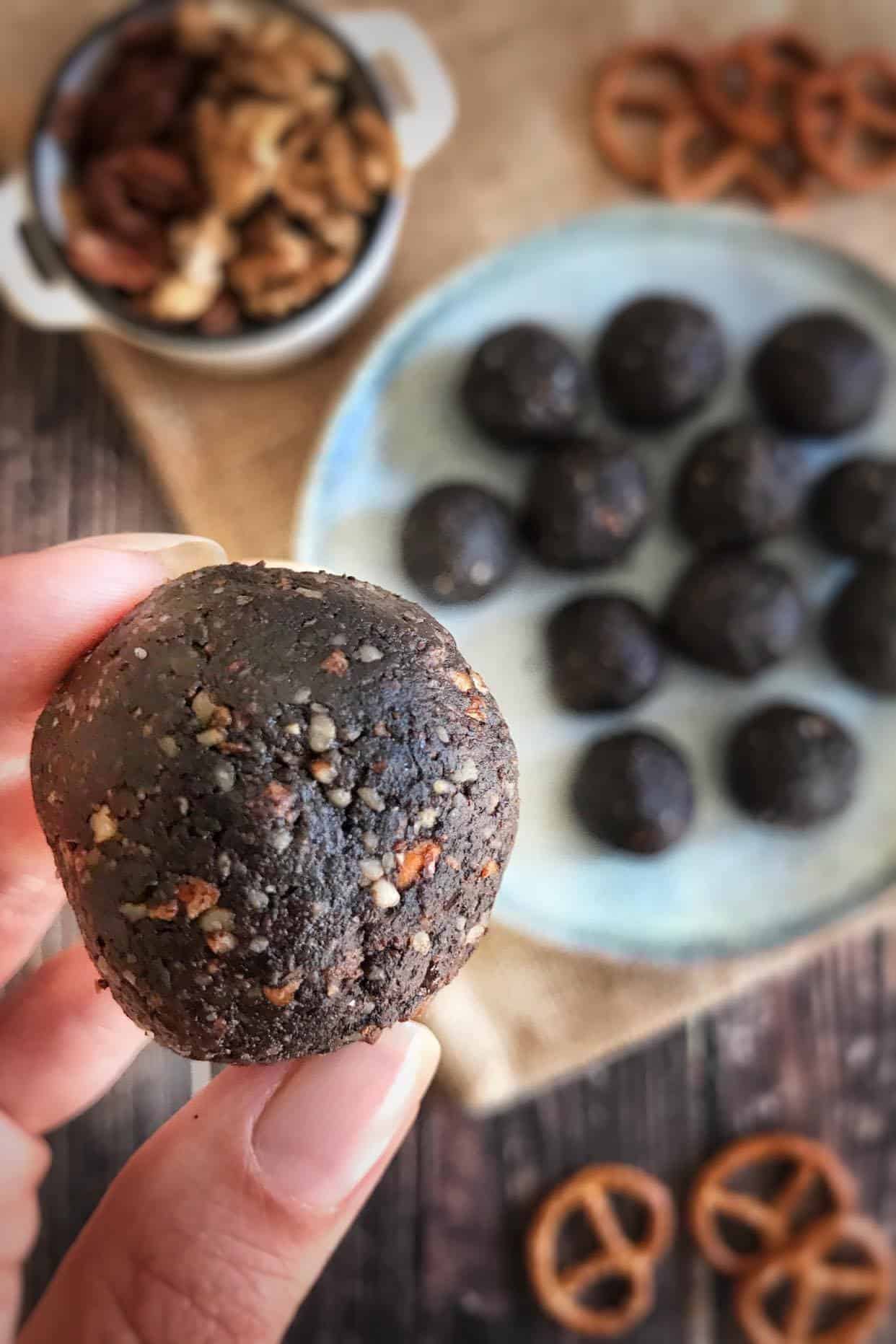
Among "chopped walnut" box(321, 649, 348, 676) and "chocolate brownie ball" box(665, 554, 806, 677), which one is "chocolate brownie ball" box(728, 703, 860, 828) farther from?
"chopped walnut" box(321, 649, 348, 676)

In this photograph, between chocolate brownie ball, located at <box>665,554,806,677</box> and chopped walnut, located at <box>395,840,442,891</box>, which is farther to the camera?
chocolate brownie ball, located at <box>665,554,806,677</box>

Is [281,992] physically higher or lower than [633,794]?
higher

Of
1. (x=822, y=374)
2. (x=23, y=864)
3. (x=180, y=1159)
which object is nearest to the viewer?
(x=180, y=1159)

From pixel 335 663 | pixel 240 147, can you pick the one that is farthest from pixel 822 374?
pixel 335 663

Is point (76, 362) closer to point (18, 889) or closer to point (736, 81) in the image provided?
point (18, 889)

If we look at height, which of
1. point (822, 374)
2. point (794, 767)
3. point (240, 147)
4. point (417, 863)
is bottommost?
point (794, 767)

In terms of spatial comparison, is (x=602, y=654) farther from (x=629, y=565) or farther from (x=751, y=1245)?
(x=751, y=1245)

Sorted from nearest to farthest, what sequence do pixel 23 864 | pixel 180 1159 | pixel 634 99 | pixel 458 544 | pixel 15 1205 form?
pixel 180 1159, pixel 15 1205, pixel 23 864, pixel 458 544, pixel 634 99

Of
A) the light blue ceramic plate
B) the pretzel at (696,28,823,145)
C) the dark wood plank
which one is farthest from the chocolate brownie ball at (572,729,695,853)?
the pretzel at (696,28,823,145)
